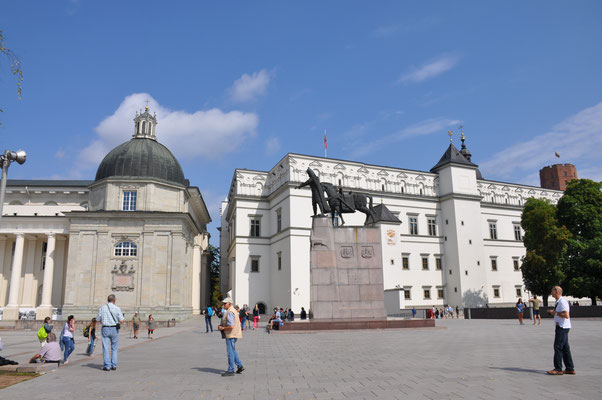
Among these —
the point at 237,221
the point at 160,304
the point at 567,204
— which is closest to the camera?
the point at 160,304

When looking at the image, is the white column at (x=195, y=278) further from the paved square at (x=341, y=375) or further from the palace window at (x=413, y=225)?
the paved square at (x=341, y=375)

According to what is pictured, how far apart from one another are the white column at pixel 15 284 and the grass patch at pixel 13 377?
40.8 meters

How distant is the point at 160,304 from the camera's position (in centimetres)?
4159

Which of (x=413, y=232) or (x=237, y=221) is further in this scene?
(x=413, y=232)

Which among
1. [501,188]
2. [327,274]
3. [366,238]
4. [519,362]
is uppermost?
[501,188]

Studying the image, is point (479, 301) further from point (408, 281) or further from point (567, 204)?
point (567, 204)

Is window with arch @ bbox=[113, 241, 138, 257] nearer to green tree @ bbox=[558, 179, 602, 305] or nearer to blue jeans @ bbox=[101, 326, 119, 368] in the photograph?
blue jeans @ bbox=[101, 326, 119, 368]

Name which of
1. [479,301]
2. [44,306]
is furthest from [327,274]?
[479,301]

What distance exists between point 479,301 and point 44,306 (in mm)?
49867

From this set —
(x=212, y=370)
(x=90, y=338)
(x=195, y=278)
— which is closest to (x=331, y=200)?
(x=90, y=338)

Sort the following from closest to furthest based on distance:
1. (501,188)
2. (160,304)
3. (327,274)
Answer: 1. (327,274)
2. (160,304)
3. (501,188)

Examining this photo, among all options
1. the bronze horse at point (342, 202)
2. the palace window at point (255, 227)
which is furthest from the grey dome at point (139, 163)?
the bronze horse at point (342, 202)

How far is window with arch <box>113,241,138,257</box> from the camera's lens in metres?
42.8

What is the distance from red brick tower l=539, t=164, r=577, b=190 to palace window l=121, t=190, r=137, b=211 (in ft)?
407
